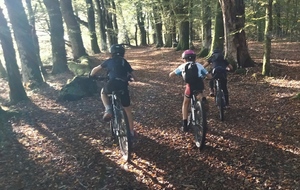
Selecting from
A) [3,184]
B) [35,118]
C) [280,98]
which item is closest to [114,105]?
[3,184]

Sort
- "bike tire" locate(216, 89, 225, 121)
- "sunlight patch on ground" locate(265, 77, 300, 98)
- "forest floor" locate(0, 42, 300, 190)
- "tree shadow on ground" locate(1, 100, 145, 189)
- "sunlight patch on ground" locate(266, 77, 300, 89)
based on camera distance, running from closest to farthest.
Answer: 1. "forest floor" locate(0, 42, 300, 190)
2. "tree shadow on ground" locate(1, 100, 145, 189)
3. "bike tire" locate(216, 89, 225, 121)
4. "sunlight patch on ground" locate(265, 77, 300, 98)
5. "sunlight patch on ground" locate(266, 77, 300, 89)

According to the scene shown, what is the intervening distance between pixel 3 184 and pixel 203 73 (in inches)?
179

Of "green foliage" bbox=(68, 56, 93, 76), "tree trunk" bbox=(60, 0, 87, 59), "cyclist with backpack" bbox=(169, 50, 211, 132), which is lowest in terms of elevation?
"green foliage" bbox=(68, 56, 93, 76)

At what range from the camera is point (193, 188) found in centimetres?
486

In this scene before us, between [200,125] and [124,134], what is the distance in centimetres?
160

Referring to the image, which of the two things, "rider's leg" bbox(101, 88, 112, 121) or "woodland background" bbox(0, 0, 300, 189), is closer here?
"woodland background" bbox(0, 0, 300, 189)

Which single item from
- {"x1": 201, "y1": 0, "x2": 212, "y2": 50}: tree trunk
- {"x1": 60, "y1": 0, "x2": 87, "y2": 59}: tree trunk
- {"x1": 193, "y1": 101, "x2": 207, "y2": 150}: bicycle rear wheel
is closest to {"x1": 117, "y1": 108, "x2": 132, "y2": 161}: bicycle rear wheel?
{"x1": 193, "y1": 101, "x2": 207, "y2": 150}: bicycle rear wheel

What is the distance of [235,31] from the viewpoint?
40.1 ft

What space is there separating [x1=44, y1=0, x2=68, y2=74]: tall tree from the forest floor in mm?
5342

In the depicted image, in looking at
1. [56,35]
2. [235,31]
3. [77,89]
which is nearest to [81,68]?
[56,35]

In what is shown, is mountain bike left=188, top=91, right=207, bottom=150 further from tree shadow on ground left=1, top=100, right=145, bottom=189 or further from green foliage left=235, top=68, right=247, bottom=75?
green foliage left=235, top=68, right=247, bottom=75

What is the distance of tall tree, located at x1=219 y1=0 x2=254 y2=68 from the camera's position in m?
12.3

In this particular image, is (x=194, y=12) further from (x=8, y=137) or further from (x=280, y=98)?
(x=8, y=137)

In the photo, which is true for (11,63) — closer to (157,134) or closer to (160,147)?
(157,134)
